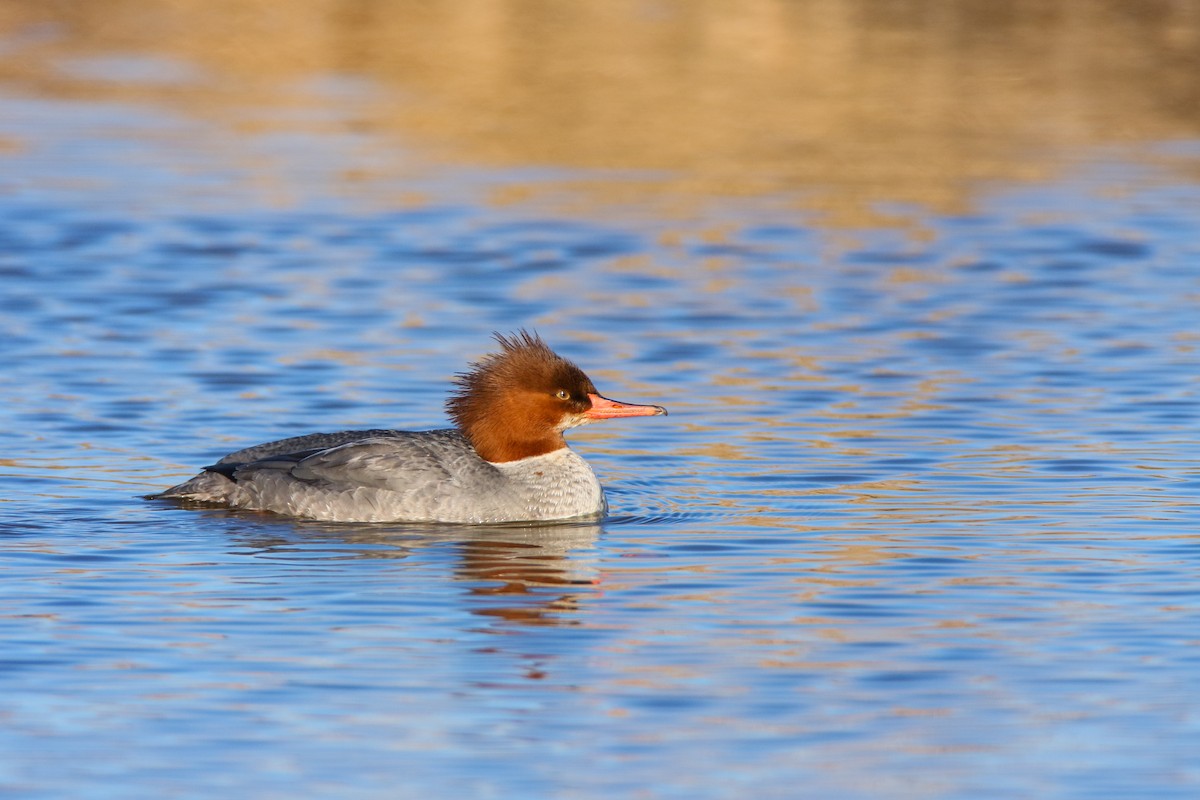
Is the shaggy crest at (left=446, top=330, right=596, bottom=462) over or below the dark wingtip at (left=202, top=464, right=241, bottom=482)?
over

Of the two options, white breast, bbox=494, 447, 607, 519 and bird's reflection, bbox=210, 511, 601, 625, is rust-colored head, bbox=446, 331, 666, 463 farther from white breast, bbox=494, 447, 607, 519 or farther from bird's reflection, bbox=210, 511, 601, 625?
bird's reflection, bbox=210, 511, 601, 625

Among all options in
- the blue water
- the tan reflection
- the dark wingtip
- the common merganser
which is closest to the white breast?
the common merganser

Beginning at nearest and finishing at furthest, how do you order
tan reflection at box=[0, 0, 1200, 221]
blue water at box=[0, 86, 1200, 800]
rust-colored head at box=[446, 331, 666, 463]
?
blue water at box=[0, 86, 1200, 800] → rust-colored head at box=[446, 331, 666, 463] → tan reflection at box=[0, 0, 1200, 221]

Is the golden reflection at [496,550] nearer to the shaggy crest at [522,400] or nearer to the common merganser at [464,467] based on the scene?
the common merganser at [464,467]

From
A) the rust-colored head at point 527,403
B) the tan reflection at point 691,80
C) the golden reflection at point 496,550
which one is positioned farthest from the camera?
the tan reflection at point 691,80

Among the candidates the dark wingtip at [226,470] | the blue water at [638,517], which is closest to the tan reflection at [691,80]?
the blue water at [638,517]

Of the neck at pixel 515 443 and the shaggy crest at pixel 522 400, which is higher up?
the shaggy crest at pixel 522 400

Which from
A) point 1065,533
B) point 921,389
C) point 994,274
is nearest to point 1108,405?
point 921,389

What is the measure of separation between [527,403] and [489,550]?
119 centimetres

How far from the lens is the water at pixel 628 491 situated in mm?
7770

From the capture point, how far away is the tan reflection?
2350cm

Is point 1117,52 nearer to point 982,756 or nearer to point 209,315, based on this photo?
point 209,315

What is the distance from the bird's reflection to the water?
42mm

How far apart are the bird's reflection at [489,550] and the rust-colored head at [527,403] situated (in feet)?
1.72
